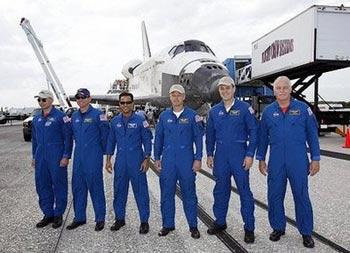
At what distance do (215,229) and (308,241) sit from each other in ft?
3.72

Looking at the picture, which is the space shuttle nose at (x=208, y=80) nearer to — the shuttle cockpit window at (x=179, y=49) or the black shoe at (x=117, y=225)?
the shuttle cockpit window at (x=179, y=49)

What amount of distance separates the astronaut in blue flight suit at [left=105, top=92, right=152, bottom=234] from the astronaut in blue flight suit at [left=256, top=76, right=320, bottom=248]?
1618 millimetres

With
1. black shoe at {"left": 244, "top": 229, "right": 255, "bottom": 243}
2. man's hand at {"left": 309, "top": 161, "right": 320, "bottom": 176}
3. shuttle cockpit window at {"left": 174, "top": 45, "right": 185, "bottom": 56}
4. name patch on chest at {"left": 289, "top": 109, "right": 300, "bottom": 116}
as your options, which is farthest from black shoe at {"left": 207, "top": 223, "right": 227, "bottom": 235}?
shuttle cockpit window at {"left": 174, "top": 45, "right": 185, "bottom": 56}

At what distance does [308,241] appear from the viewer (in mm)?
4484

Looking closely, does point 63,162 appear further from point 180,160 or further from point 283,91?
point 283,91

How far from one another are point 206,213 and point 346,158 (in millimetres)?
7028

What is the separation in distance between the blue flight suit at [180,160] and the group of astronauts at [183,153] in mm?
13

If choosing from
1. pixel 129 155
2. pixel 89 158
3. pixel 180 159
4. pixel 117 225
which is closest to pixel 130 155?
pixel 129 155

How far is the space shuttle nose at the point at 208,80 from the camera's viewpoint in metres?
14.6

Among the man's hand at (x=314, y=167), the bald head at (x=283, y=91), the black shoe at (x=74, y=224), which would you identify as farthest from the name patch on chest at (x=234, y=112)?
the black shoe at (x=74, y=224)

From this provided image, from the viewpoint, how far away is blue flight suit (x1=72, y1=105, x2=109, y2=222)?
5328 mm

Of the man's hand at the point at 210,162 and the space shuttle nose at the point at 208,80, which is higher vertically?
the space shuttle nose at the point at 208,80

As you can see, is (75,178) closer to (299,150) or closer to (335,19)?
(299,150)

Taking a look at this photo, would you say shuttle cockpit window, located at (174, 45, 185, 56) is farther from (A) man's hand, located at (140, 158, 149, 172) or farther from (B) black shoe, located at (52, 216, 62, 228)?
(B) black shoe, located at (52, 216, 62, 228)
